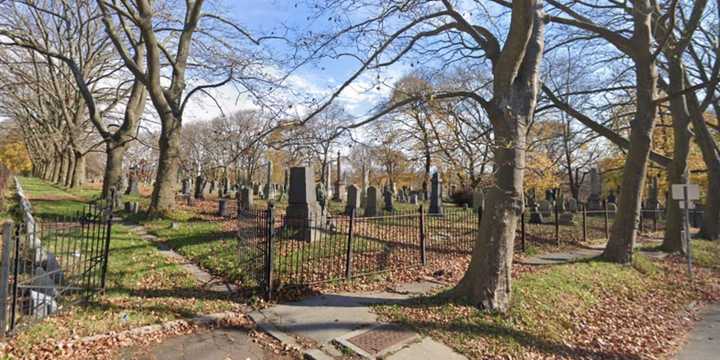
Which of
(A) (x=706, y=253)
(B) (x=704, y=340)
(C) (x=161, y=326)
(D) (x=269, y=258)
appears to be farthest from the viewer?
(A) (x=706, y=253)

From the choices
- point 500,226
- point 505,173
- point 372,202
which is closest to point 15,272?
point 500,226

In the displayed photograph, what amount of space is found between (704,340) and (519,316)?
11.4 ft

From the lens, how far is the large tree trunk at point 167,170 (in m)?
12.1

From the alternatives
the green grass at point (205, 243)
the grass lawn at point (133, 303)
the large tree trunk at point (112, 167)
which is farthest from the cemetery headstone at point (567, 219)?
the large tree trunk at point (112, 167)

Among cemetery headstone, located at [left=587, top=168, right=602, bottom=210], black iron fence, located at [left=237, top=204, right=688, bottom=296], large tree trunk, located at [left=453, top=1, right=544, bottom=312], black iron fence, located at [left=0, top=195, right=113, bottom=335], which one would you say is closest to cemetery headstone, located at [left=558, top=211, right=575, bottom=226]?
black iron fence, located at [left=237, top=204, right=688, bottom=296]

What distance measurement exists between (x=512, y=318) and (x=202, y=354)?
4.27m

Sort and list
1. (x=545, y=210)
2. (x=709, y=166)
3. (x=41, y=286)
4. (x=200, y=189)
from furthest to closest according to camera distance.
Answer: (x=200, y=189) → (x=545, y=210) → (x=709, y=166) → (x=41, y=286)

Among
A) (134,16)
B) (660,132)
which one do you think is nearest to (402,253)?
(134,16)

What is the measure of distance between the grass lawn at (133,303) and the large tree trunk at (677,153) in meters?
14.0

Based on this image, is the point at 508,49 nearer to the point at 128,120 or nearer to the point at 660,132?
the point at 128,120

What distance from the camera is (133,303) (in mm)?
5023

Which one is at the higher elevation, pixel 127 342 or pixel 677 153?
pixel 677 153

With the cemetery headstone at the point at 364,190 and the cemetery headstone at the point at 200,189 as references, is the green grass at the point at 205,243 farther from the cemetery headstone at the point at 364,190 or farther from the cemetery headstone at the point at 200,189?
the cemetery headstone at the point at 200,189

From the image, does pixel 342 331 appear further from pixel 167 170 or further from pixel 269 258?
pixel 167 170
